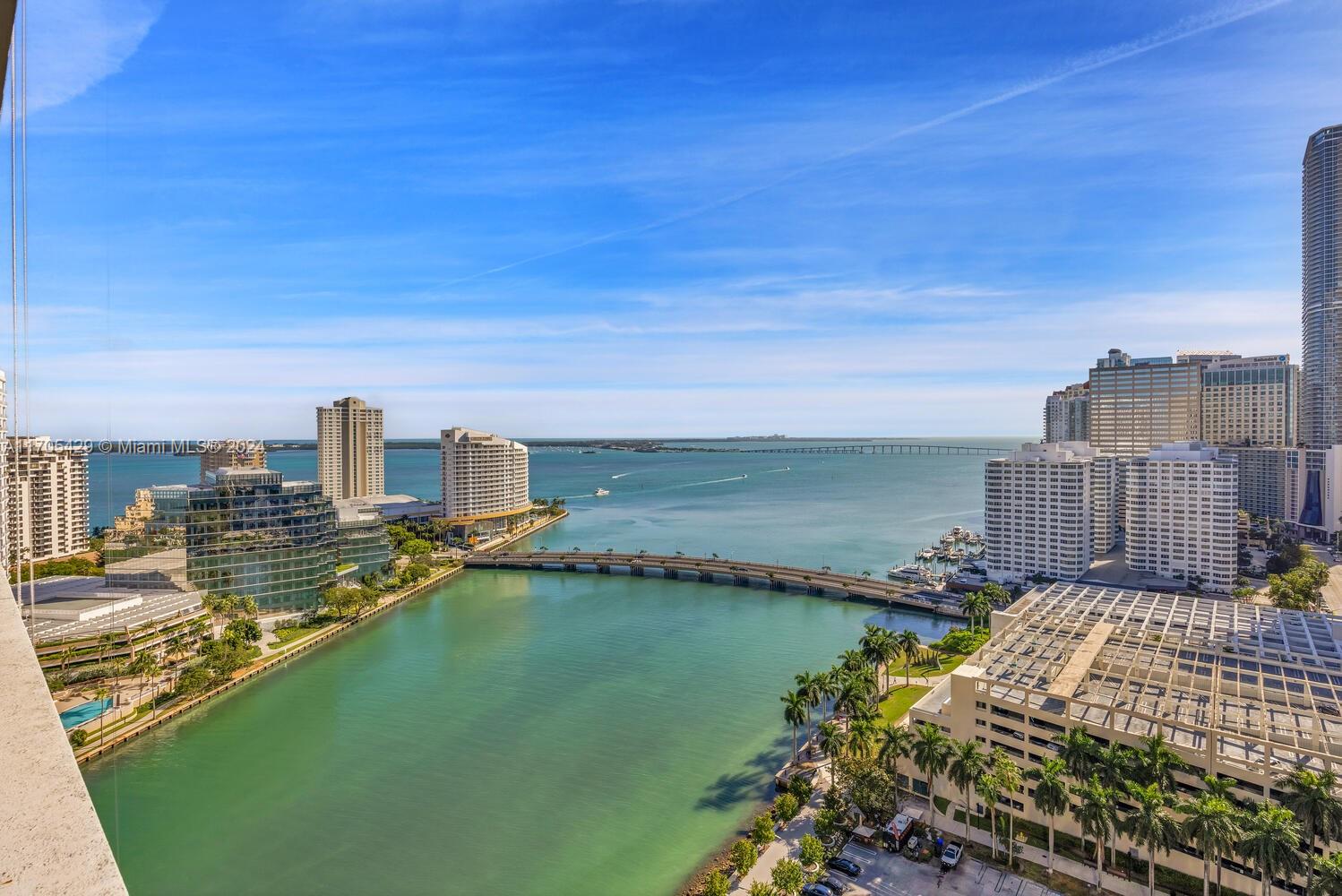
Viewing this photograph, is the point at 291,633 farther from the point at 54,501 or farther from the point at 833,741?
the point at 54,501

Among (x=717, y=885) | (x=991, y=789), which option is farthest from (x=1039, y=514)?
(x=717, y=885)

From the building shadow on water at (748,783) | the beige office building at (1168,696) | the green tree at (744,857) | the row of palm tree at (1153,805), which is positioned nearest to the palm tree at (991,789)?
the row of palm tree at (1153,805)

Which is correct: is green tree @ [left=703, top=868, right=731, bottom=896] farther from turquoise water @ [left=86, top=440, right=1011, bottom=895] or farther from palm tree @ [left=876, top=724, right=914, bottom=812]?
palm tree @ [left=876, top=724, right=914, bottom=812]

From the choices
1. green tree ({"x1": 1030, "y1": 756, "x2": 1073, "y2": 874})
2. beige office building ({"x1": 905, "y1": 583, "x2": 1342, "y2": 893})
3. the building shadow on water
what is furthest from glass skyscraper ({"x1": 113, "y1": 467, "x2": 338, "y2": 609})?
green tree ({"x1": 1030, "y1": 756, "x2": 1073, "y2": 874})

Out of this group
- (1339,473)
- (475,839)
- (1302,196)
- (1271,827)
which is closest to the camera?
(1271,827)

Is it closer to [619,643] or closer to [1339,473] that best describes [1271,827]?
[619,643]

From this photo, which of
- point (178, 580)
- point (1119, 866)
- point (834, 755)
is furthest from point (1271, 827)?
point (178, 580)

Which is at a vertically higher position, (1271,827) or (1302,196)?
(1302,196)
